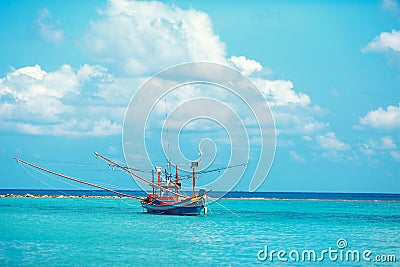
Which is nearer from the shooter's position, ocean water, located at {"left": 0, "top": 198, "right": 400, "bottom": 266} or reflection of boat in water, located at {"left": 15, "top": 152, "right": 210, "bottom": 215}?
ocean water, located at {"left": 0, "top": 198, "right": 400, "bottom": 266}

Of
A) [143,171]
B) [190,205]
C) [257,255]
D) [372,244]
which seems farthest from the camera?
[143,171]

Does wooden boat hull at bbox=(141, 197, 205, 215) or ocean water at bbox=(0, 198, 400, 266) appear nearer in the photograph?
ocean water at bbox=(0, 198, 400, 266)

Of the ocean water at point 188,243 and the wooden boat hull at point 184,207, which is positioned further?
the wooden boat hull at point 184,207

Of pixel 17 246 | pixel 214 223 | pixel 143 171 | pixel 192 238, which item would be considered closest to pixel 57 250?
A: pixel 17 246

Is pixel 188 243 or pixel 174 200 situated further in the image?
pixel 174 200

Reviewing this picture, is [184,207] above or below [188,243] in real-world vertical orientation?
above

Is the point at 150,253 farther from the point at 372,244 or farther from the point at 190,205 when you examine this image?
the point at 190,205

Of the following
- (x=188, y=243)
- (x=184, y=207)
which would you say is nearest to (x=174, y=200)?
(x=184, y=207)

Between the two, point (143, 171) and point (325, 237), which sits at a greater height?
point (143, 171)

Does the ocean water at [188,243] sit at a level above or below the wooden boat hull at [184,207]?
below

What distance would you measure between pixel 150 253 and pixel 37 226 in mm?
15679

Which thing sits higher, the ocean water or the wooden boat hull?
the wooden boat hull

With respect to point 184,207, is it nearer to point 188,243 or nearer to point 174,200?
point 174,200

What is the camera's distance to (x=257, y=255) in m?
27.6
